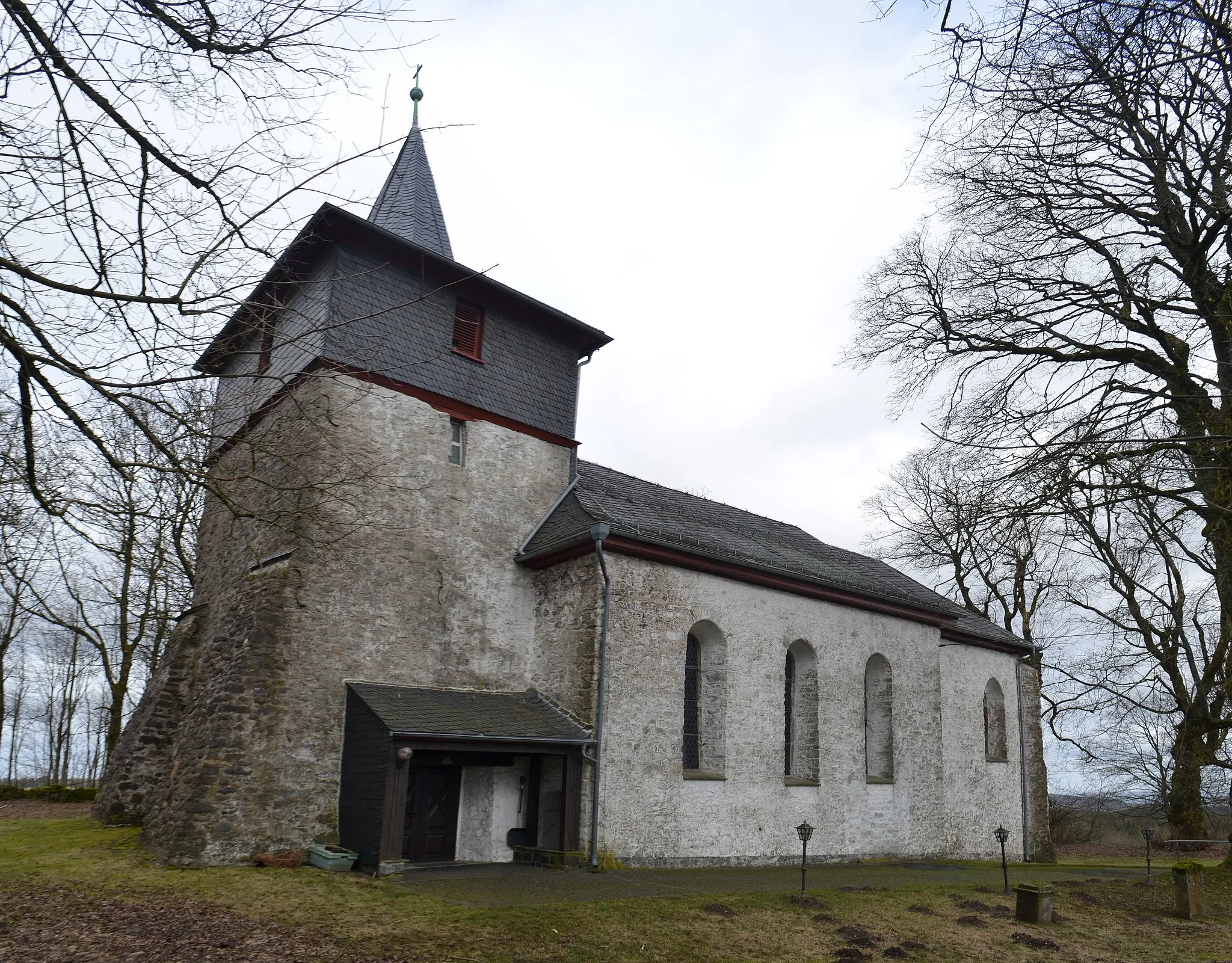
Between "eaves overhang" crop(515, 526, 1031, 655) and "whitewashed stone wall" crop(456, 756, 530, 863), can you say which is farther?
"eaves overhang" crop(515, 526, 1031, 655)

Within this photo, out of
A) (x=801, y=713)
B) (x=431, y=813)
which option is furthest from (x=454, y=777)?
(x=801, y=713)

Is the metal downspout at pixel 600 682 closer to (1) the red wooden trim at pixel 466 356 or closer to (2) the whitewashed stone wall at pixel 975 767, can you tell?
(1) the red wooden trim at pixel 466 356

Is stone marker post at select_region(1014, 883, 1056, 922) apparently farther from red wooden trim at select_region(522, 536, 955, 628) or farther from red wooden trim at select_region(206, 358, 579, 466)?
red wooden trim at select_region(206, 358, 579, 466)

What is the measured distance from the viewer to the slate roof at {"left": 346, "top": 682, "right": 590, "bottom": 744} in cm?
1203

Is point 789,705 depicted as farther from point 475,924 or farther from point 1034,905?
point 475,924

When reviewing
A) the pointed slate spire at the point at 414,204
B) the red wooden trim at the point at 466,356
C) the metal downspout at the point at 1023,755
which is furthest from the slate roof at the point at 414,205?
the metal downspout at the point at 1023,755

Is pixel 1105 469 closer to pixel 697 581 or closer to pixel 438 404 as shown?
pixel 697 581

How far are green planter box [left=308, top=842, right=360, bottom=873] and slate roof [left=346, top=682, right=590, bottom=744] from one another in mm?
1741

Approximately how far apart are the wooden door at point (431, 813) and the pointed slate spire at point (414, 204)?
9.23m

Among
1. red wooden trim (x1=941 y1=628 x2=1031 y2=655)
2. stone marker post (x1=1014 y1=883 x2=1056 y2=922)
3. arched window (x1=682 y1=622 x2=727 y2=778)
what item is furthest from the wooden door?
red wooden trim (x1=941 y1=628 x2=1031 y2=655)

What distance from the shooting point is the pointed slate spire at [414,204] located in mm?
17156

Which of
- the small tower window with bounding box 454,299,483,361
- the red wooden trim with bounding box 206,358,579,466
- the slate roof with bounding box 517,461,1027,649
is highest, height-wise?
the small tower window with bounding box 454,299,483,361

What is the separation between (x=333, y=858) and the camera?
11375 mm

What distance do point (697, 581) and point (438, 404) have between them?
539 cm
